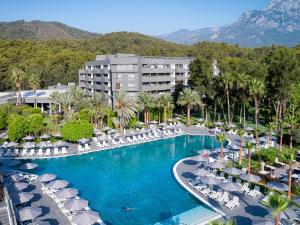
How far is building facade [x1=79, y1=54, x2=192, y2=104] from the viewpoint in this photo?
63188mm

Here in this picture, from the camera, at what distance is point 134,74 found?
206ft

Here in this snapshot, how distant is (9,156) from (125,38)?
116792 mm

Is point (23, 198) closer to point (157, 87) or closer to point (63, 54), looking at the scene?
point (157, 87)

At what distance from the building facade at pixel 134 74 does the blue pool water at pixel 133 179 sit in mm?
20994

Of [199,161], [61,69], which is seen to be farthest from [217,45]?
[199,161]

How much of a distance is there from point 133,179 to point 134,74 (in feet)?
113

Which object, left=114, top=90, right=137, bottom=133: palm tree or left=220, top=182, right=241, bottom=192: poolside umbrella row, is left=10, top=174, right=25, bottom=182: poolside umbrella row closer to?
left=220, top=182, right=241, bottom=192: poolside umbrella row

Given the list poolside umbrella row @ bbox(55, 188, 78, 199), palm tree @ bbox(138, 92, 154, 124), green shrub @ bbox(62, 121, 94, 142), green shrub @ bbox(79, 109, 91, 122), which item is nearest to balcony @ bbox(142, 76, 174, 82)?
palm tree @ bbox(138, 92, 154, 124)

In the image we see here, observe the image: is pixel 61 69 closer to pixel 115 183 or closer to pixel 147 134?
pixel 147 134

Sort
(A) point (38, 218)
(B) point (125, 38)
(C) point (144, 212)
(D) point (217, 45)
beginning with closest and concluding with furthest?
(A) point (38, 218)
(C) point (144, 212)
(D) point (217, 45)
(B) point (125, 38)

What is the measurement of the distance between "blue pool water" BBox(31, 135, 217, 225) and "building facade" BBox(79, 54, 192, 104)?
20994 millimetres

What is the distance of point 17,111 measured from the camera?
57.2m

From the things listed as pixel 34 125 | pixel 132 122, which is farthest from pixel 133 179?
pixel 132 122

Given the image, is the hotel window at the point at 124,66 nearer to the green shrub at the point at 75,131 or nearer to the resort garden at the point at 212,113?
the resort garden at the point at 212,113
